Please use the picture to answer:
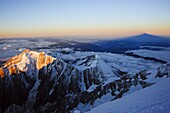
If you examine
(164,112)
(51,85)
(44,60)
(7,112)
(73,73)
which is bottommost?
(7,112)

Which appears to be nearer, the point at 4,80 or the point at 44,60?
the point at 4,80

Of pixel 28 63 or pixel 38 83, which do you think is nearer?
pixel 38 83

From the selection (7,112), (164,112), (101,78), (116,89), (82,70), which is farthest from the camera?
(82,70)

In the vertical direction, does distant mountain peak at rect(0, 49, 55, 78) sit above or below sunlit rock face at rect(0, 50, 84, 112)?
above

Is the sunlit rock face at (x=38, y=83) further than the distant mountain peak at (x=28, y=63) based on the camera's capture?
No

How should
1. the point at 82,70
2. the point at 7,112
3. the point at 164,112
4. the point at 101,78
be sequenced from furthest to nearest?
1. the point at 82,70
2. the point at 101,78
3. the point at 7,112
4. the point at 164,112

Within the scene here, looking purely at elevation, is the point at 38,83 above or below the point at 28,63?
below

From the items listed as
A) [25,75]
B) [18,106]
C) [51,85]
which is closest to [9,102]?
[18,106]

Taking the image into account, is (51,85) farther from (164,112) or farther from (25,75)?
(164,112)

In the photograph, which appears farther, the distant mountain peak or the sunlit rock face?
the distant mountain peak

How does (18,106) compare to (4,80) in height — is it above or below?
below

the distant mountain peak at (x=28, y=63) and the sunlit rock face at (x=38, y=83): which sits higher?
the distant mountain peak at (x=28, y=63)
